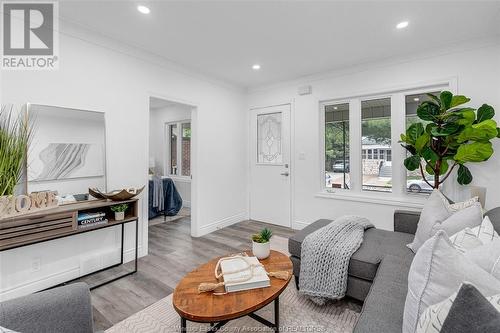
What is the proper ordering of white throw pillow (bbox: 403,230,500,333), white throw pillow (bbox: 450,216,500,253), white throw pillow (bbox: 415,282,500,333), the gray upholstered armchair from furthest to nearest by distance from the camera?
white throw pillow (bbox: 450,216,500,253) → the gray upholstered armchair → white throw pillow (bbox: 403,230,500,333) → white throw pillow (bbox: 415,282,500,333)

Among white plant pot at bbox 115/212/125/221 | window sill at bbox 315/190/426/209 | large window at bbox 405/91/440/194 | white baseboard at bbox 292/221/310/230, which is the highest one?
large window at bbox 405/91/440/194

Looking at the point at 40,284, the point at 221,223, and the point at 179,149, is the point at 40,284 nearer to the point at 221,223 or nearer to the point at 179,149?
the point at 221,223

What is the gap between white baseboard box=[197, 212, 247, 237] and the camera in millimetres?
3905

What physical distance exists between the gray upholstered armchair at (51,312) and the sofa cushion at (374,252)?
1749mm

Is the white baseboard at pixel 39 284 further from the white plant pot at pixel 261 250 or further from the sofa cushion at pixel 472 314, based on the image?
the sofa cushion at pixel 472 314

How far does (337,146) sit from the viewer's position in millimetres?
3908

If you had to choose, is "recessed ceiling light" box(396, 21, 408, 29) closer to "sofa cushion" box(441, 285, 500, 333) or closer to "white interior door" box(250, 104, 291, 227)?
"white interior door" box(250, 104, 291, 227)

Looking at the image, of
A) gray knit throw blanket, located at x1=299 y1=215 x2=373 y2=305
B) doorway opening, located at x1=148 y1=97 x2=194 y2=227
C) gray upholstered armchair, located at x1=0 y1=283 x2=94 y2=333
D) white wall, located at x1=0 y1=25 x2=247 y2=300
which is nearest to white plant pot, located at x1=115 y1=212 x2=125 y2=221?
white wall, located at x1=0 y1=25 x2=247 y2=300

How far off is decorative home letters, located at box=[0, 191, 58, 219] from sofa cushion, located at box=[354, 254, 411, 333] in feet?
8.19

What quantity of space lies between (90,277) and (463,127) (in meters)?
4.20

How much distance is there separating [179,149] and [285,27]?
4.15 metres

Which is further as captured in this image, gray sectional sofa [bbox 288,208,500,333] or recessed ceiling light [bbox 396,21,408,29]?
recessed ceiling light [bbox 396,21,408,29]

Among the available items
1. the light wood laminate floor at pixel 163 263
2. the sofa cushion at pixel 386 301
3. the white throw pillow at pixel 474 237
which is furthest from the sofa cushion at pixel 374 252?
the light wood laminate floor at pixel 163 263

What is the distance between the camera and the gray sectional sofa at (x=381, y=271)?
3.93ft
